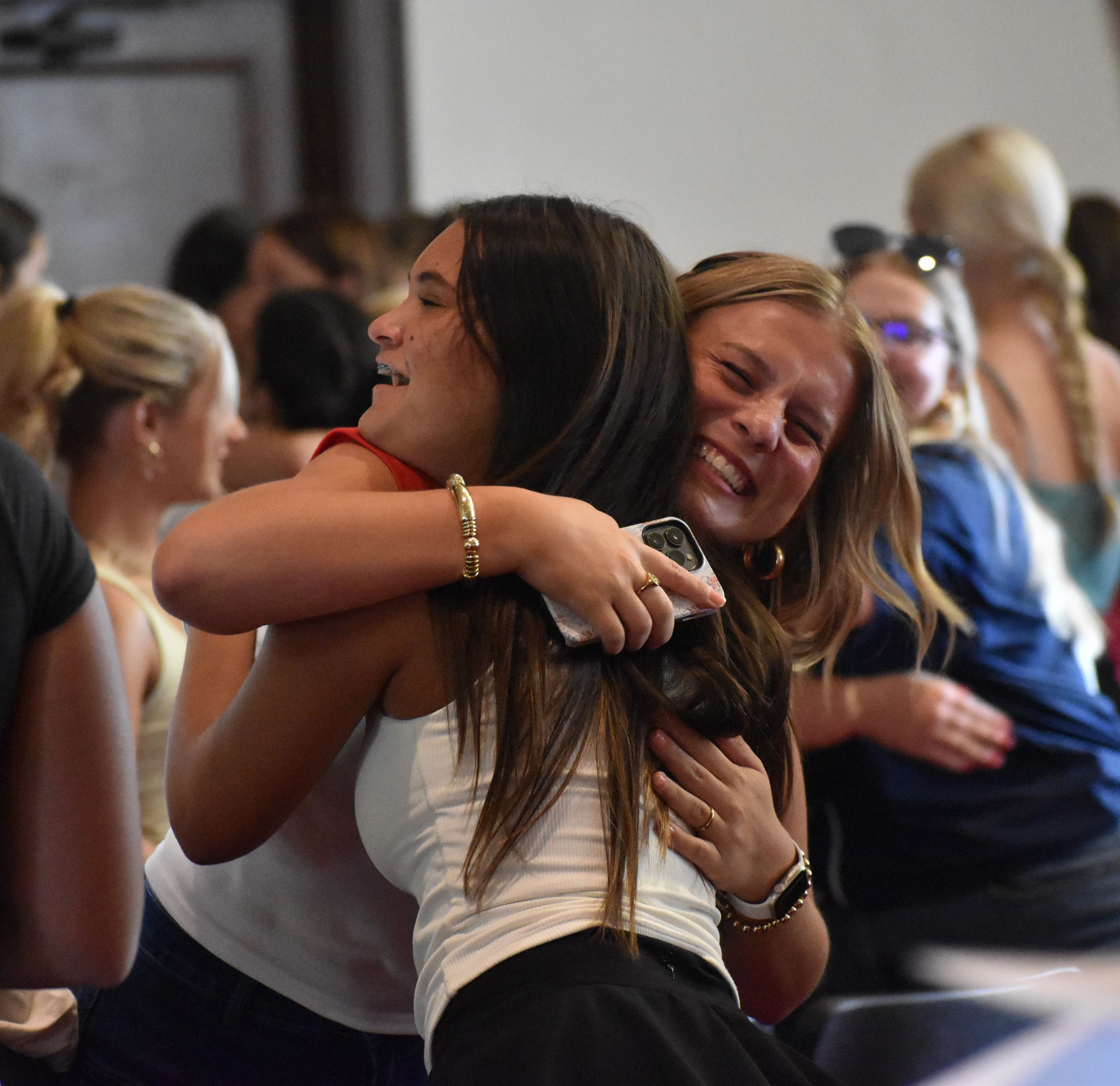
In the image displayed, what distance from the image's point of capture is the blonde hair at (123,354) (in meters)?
1.85

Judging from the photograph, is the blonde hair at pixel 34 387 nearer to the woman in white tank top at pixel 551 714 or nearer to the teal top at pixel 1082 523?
the woman in white tank top at pixel 551 714

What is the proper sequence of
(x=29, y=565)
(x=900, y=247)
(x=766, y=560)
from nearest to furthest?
(x=29, y=565)
(x=766, y=560)
(x=900, y=247)

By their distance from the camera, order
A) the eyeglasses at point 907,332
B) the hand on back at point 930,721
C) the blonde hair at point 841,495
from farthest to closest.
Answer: the eyeglasses at point 907,332, the hand on back at point 930,721, the blonde hair at point 841,495

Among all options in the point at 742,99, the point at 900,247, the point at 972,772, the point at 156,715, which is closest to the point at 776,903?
the point at 972,772

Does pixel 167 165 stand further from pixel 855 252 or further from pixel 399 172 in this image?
pixel 855 252

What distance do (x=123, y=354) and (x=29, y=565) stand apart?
992 millimetres

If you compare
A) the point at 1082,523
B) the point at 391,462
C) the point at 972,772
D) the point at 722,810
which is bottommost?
the point at 972,772

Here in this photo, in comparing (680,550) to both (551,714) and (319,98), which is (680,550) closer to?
(551,714)

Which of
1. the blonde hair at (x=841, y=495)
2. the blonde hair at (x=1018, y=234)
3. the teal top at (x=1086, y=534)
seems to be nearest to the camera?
the blonde hair at (x=841, y=495)

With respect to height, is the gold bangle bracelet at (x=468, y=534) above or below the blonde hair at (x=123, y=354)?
above

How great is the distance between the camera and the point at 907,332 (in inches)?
74.5

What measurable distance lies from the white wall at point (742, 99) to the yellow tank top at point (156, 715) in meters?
2.37

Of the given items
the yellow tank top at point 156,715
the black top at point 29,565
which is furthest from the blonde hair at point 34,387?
the black top at point 29,565

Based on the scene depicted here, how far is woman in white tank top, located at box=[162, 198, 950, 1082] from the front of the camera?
0.86 meters
